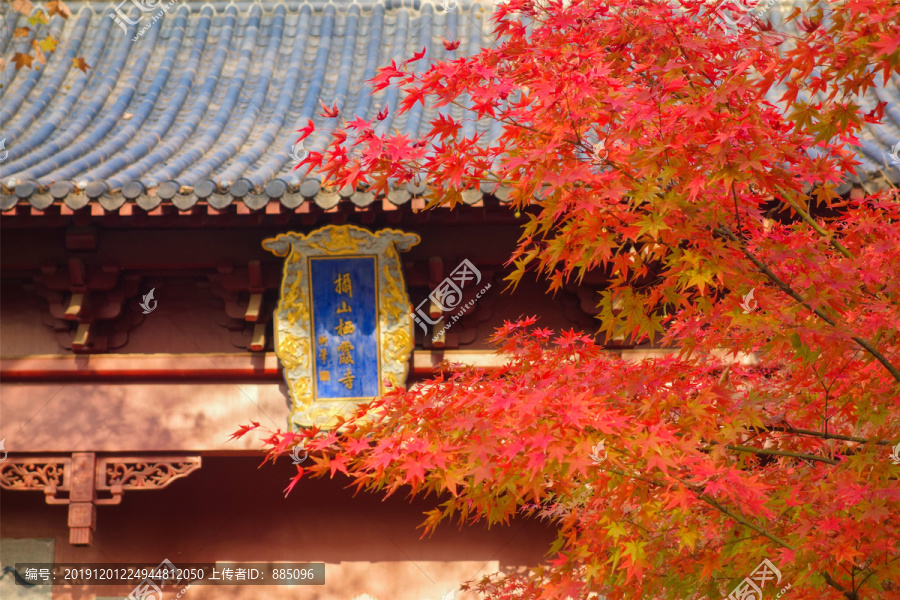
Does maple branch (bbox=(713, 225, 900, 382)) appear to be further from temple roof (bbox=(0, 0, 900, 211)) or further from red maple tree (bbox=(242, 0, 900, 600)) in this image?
temple roof (bbox=(0, 0, 900, 211))

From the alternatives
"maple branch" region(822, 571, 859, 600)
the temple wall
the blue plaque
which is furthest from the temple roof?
"maple branch" region(822, 571, 859, 600)

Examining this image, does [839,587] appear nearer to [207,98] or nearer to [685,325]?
[685,325]

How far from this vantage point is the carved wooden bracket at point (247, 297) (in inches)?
203

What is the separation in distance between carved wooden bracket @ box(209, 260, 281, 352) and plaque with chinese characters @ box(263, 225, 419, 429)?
17 cm

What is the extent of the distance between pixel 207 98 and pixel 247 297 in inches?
90.1

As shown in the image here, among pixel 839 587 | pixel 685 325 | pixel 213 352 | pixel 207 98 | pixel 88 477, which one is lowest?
pixel 88 477

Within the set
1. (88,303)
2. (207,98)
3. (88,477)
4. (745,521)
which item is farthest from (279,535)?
(745,521)

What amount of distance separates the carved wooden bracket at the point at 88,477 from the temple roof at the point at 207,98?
1.71 meters

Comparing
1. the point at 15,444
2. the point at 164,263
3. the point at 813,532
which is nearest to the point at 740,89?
the point at 813,532

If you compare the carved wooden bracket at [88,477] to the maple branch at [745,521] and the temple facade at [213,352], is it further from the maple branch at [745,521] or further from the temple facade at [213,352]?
the maple branch at [745,521]

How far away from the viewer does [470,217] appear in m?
4.83

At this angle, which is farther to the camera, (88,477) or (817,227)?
(88,477)

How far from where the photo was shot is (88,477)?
516 cm

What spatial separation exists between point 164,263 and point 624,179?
3.57 meters
